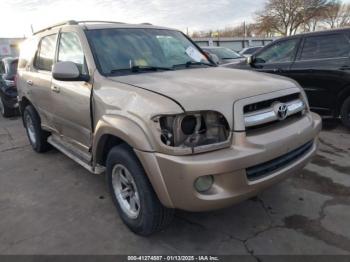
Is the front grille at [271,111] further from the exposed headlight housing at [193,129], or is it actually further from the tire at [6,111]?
the tire at [6,111]

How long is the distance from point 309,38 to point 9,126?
687 centimetres

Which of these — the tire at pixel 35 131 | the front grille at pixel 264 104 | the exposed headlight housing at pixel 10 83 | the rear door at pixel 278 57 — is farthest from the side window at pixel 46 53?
the exposed headlight housing at pixel 10 83

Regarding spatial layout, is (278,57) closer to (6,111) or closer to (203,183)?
(203,183)

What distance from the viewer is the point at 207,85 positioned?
9.07 ft

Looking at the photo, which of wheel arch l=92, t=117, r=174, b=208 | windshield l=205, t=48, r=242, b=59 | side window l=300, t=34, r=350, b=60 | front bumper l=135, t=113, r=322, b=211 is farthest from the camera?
windshield l=205, t=48, r=242, b=59

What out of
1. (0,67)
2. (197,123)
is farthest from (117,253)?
(0,67)

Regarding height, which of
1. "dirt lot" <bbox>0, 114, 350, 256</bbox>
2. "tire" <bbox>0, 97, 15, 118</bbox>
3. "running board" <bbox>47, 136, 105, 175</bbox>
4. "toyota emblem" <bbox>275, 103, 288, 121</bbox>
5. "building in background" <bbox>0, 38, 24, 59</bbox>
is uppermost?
"building in background" <bbox>0, 38, 24, 59</bbox>

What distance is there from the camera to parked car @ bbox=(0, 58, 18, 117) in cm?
878

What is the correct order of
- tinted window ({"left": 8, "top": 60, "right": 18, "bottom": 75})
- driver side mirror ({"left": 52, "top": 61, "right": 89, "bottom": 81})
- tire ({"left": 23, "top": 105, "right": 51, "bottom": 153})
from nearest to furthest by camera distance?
driver side mirror ({"left": 52, "top": 61, "right": 89, "bottom": 81})
tire ({"left": 23, "top": 105, "right": 51, "bottom": 153})
tinted window ({"left": 8, "top": 60, "right": 18, "bottom": 75})

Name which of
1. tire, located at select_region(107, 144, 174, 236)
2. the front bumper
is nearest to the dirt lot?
tire, located at select_region(107, 144, 174, 236)

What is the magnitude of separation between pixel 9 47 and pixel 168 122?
32.4 meters

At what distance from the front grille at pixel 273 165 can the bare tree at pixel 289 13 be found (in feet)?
149

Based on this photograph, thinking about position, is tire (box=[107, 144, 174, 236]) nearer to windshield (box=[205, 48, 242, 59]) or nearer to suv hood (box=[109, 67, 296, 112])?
suv hood (box=[109, 67, 296, 112])

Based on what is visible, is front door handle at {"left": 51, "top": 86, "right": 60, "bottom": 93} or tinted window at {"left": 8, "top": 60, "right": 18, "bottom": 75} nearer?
front door handle at {"left": 51, "top": 86, "right": 60, "bottom": 93}
